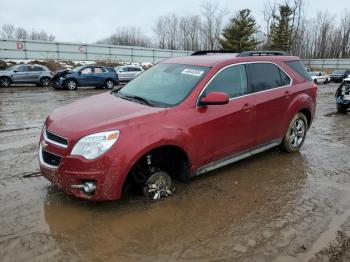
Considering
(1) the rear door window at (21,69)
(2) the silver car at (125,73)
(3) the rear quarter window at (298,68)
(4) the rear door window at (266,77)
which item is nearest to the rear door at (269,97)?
(4) the rear door window at (266,77)

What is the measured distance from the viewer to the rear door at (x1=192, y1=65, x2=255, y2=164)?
484 centimetres

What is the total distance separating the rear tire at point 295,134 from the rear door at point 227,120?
129cm

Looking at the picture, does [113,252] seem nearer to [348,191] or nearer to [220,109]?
[220,109]

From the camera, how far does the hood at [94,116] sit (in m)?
4.10

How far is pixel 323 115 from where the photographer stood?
12250 mm

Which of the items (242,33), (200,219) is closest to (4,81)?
(200,219)

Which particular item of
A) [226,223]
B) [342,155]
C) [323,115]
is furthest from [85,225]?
[323,115]

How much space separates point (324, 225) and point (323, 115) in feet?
29.3

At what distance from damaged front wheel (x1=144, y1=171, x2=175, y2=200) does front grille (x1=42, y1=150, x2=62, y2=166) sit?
1065 mm

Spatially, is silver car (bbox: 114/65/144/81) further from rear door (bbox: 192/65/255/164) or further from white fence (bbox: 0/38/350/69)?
rear door (bbox: 192/65/255/164)

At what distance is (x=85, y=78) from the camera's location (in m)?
23.7

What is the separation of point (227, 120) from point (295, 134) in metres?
2.28

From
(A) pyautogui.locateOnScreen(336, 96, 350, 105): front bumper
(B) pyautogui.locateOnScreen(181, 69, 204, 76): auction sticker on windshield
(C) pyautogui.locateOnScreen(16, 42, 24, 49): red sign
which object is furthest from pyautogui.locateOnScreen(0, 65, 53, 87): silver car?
(B) pyautogui.locateOnScreen(181, 69, 204, 76): auction sticker on windshield

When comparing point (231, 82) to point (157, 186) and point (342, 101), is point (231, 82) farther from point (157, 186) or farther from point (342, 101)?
point (342, 101)
